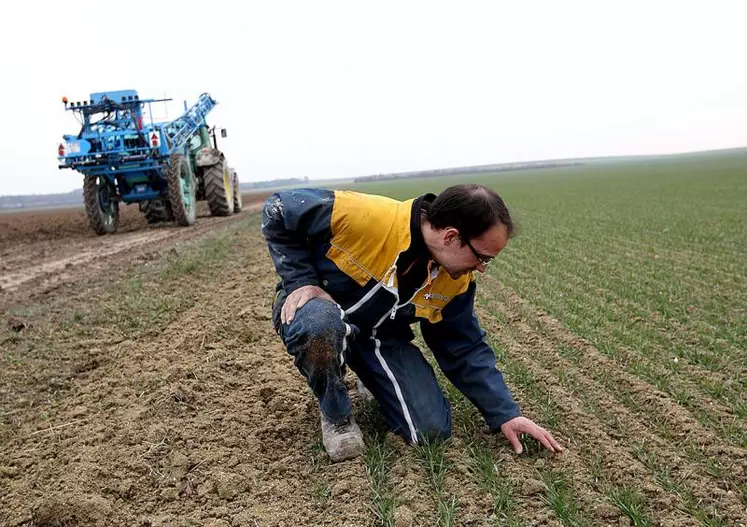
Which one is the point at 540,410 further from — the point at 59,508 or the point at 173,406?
the point at 59,508

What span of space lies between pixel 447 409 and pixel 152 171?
1062 cm

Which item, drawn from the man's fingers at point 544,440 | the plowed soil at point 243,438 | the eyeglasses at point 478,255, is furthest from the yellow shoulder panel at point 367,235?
the man's fingers at point 544,440

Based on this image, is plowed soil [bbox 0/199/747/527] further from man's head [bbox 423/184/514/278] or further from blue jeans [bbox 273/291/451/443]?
man's head [bbox 423/184/514/278]

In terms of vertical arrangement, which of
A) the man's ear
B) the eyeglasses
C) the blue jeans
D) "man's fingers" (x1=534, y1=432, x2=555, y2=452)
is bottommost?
"man's fingers" (x1=534, y1=432, x2=555, y2=452)

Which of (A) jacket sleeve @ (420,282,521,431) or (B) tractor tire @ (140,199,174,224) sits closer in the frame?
(A) jacket sleeve @ (420,282,521,431)

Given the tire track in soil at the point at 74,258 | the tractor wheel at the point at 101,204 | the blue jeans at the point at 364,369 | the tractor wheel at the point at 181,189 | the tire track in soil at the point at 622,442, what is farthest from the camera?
the tractor wheel at the point at 101,204

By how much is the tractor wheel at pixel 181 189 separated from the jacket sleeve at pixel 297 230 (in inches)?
379

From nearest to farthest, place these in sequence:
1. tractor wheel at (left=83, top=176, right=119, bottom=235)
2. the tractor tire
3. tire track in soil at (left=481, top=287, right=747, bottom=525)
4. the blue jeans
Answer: tire track in soil at (left=481, top=287, right=747, bottom=525) → the blue jeans → tractor wheel at (left=83, top=176, right=119, bottom=235) → the tractor tire

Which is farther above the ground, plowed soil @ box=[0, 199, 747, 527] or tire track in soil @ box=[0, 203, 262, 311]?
plowed soil @ box=[0, 199, 747, 527]

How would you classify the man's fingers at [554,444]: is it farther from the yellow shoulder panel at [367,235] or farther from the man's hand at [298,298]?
the man's hand at [298,298]

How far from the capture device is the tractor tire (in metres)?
15.1

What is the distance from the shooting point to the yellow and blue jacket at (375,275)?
283cm

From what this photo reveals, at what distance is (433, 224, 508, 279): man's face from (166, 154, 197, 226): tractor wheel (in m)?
10.2

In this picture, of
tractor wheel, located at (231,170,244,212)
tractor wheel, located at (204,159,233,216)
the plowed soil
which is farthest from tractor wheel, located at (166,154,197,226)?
the plowed soil
